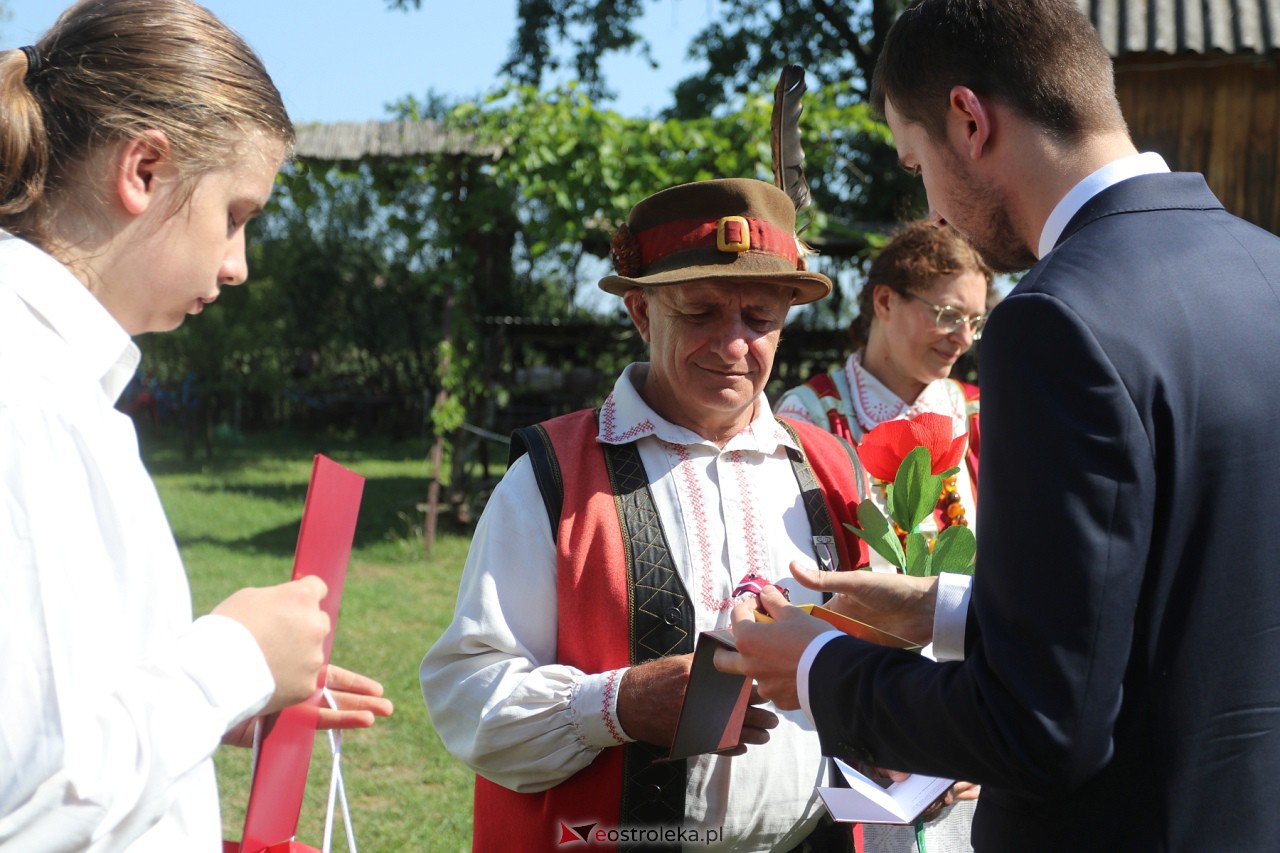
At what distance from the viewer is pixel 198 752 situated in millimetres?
1154

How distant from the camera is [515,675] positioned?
2.06 meters

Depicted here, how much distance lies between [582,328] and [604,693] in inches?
391

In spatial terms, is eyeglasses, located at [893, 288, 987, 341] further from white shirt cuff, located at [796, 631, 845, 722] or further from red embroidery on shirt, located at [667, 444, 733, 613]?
white shirt cuff, located at [796, 631, 845, 722]

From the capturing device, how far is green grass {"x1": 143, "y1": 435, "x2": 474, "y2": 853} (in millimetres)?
4672

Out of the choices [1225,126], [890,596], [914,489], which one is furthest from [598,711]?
[1225,126]

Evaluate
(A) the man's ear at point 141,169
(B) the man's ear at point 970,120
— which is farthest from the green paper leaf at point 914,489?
(A) the man's ear at point 141,169

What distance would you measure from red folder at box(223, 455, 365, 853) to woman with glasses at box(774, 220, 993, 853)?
2.08 metres

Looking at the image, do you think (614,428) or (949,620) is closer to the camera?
(949,620)

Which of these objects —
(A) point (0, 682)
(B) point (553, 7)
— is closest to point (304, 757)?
(A) point (0, 682)

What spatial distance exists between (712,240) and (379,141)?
7.66 m

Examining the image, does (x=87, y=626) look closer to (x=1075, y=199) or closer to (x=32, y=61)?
(x=32, y=61)

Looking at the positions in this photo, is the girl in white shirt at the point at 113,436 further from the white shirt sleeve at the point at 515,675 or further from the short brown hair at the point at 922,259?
the short brown hair at the point at 922,259

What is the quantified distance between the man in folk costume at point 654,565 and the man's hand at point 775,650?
0.31m

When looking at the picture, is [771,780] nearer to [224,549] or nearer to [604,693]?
[604,693]
